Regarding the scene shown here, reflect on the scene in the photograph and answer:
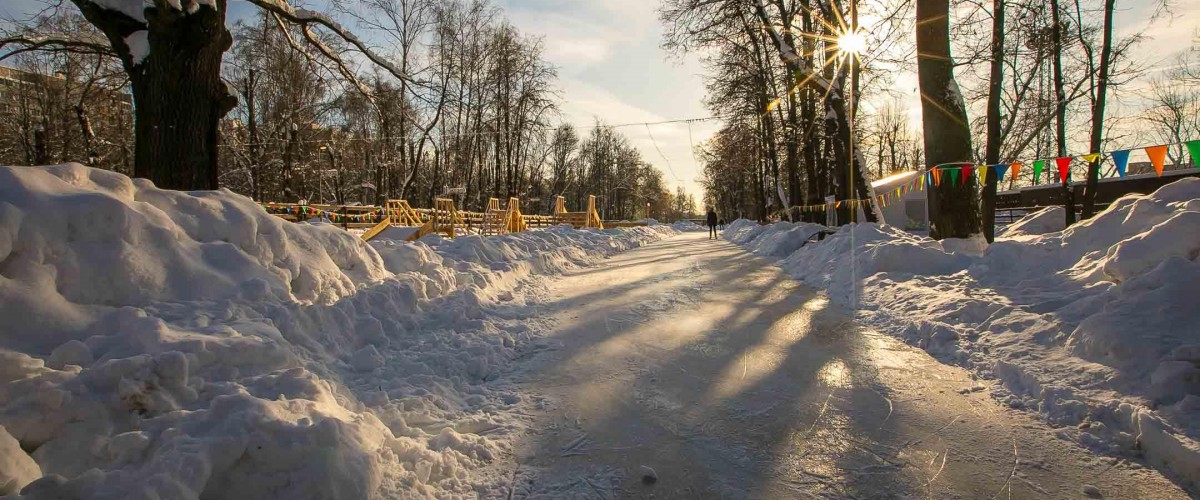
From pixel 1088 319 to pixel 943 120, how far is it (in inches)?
234

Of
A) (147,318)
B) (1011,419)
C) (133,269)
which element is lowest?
(1011,419)

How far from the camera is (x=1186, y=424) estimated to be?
8.54ft

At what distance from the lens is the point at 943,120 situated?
8391mm

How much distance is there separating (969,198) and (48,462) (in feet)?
35.2

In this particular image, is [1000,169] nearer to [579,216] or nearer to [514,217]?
[514,217]

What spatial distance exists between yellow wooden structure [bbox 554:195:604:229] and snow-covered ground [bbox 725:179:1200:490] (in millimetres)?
22321

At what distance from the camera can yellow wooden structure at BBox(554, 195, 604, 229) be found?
28.5 meters

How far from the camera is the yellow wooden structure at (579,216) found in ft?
93.4

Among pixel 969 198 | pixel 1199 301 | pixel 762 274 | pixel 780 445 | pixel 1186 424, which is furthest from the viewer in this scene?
pixel 762 274

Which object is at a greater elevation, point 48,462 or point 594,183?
point 594,183

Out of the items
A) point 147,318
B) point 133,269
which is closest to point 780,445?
point 147,318

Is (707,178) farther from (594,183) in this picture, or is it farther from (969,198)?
(969,198)

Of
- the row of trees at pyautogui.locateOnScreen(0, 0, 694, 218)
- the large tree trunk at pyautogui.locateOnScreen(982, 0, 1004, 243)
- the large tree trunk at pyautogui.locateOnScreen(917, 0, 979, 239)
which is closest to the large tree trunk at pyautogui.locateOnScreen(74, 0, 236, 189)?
the row of trees at pyautogui.locateOnScreen(0, 0, 694, 218)

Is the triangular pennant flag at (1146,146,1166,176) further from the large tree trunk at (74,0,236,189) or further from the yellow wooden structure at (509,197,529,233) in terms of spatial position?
the yellow wooden structure at (509,197,529,233)
